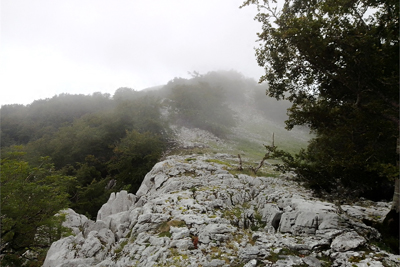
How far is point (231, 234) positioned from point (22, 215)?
12967 millimetres

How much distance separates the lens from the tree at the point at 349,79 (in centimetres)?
735

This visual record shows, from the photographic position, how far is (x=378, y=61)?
7.03 m

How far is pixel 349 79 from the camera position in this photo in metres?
8.17

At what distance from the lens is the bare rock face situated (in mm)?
7167

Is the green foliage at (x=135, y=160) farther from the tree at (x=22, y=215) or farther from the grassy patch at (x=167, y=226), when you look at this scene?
the grassy patch at (x=167, y=226)

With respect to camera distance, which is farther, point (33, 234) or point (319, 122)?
point (33, 234)

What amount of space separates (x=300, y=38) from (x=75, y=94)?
7350cm

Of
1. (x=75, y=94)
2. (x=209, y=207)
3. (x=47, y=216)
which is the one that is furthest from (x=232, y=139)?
(x=75, y=94)

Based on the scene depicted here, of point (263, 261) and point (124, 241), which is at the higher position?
point (263, 261)

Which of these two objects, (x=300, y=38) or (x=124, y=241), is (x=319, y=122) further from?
(x=124, y=241)

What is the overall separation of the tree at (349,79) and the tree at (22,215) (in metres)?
15.8

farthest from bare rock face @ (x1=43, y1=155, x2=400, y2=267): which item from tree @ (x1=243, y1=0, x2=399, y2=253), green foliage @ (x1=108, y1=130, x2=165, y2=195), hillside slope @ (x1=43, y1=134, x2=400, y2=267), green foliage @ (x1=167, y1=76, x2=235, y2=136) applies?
green foliage @ (x1=167, y1=76, x2=235, y2=136)

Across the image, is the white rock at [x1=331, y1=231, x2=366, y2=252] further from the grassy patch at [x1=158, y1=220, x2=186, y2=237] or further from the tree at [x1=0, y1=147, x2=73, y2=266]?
the tree at [x1=0, y1=147, x2=73, y2=266]

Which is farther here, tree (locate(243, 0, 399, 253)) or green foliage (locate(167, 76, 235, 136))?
green foliage (locate(167, 76, 235, 136))
